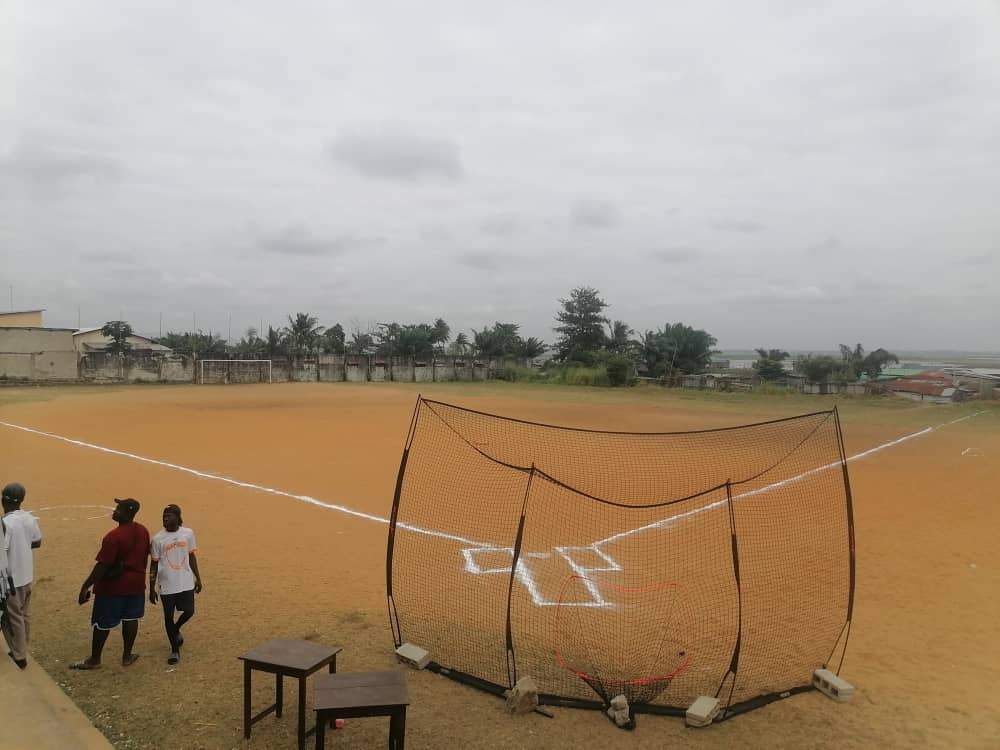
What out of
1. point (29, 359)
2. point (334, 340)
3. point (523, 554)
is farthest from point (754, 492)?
point (334, 340)

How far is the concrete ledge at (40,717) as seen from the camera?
13.8 ft

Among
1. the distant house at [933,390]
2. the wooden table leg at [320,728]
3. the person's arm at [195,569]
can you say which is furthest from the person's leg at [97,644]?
the distant house at [933,390]

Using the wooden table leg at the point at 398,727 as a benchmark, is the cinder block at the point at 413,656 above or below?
below

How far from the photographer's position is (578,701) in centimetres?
516

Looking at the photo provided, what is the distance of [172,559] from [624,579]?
5.00 m

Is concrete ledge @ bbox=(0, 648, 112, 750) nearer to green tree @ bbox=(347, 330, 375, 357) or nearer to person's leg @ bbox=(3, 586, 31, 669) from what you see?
person's leg @ bbox=(3, 586, 31, 669)

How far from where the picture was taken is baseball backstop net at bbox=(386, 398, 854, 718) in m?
5.70

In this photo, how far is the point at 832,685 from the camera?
17.6 feet

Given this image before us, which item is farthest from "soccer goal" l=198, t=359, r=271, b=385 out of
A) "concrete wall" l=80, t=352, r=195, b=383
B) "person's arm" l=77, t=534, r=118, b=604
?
"person's arm" l=77, t=534, r=118, b=604

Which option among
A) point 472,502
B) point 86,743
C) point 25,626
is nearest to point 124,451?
point 472,502

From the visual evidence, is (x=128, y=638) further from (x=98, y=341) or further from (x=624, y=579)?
(x=98, y=341)

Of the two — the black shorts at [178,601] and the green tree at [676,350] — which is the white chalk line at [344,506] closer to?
the black shorts at [178,601]

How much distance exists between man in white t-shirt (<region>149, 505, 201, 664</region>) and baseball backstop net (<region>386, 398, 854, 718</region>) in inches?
67.3

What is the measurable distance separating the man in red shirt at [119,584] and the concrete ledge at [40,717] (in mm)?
444
